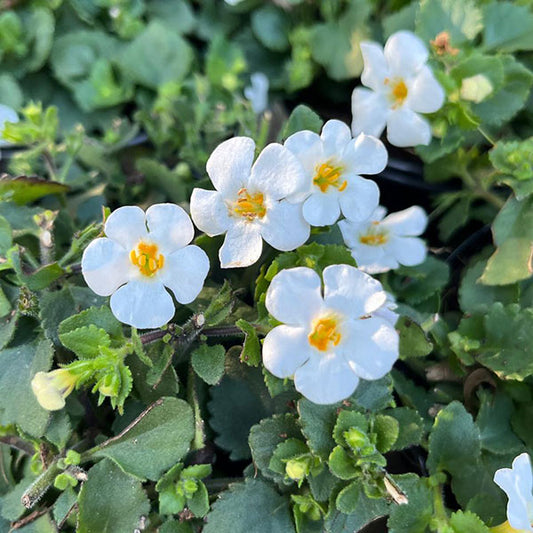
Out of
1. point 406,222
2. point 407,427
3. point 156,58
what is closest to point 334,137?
point 406,222

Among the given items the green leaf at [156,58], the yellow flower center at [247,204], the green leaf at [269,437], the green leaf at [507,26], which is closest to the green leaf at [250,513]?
the green leaf at [269,437]

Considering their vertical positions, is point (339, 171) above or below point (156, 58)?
above

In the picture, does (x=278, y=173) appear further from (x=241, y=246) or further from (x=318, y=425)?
(x=318, y=425)

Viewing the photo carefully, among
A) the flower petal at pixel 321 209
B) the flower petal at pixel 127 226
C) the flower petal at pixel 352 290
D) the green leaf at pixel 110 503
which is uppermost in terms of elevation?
the flower petal at pixel 321 209

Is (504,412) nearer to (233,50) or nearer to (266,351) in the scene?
(266,351)

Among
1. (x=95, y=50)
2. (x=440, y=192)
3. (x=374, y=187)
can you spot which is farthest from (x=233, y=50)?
(x=374, y=187)

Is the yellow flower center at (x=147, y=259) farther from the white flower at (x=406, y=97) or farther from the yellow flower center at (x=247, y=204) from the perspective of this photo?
the white flower at (x=406, y=97)
